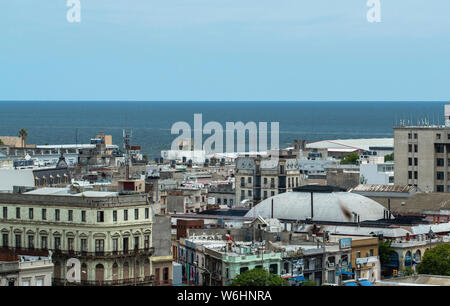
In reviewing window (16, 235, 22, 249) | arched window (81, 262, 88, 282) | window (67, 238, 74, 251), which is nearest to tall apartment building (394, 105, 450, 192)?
window (16, 235, 22, 249)

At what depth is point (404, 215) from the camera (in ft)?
297

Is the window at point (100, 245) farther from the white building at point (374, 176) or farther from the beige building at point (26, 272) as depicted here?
the white building at point (374, 176)

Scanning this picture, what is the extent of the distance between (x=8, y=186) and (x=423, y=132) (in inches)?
1958

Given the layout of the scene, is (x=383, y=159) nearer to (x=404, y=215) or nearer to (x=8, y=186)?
(x=404, y=215)

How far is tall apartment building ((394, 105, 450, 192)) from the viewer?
11462cm

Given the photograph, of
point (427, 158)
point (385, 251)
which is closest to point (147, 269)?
point (385, 251)

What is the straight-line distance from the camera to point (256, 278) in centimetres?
5359

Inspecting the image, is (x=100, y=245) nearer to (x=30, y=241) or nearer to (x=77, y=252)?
(x=77, y=252)

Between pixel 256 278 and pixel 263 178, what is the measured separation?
5542cm

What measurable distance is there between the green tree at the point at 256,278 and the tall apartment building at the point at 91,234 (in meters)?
5.09

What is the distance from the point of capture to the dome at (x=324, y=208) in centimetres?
8550

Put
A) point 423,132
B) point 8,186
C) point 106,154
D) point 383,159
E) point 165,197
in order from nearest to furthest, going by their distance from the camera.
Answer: point 8,186, point 165,197, point 423,132, point 106,154, point 383,159

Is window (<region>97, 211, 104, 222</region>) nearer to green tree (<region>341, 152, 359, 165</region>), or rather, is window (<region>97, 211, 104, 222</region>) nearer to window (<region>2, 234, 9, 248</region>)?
window (<region>2, 234, 9, 248</region>)
